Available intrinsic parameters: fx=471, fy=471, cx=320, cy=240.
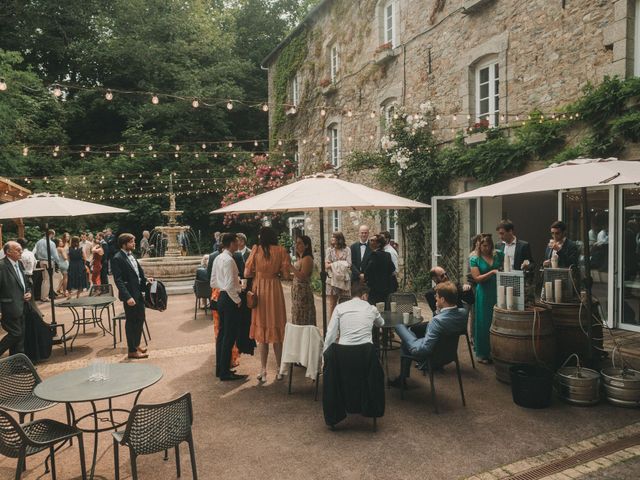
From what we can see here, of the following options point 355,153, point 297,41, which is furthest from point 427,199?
point 297,41

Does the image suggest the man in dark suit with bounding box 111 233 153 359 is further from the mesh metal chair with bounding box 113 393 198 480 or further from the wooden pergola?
the wooden pergola

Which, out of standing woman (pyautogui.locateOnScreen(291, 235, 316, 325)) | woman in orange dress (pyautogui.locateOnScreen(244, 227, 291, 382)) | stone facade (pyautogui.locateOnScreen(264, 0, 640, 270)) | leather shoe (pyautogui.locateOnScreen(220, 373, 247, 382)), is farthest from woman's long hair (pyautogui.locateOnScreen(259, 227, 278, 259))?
stone facade (pyautogui.locateOnScreen(264, 0, 640, 270))

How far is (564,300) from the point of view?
17.3 feet

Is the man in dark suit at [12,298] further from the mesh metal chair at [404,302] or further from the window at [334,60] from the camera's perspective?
the window at [334,60]

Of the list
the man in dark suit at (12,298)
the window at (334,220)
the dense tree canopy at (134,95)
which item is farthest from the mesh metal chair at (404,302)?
the dense tree canopy at (134,95)

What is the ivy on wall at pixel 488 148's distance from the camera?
6.77 meters

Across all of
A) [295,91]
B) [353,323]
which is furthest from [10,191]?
[353,323]

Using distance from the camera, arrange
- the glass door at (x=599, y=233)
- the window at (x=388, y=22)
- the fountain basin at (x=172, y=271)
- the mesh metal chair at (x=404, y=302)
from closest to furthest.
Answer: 1. the mesh metal chair at (x=404, y=302)
2. the glass door at (x=599, y=233)
3. the window at (x=388, y=22)
4. the fountain basin at (x=172, y=271)

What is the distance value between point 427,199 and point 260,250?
628 centimetres

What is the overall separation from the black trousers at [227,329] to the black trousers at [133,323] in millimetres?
1509

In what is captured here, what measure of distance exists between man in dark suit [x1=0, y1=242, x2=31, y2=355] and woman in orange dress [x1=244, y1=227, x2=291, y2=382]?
291cm

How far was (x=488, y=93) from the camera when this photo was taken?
9438 millimetres

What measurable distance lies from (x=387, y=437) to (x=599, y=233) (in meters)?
5.67

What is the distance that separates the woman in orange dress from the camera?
532 cm
